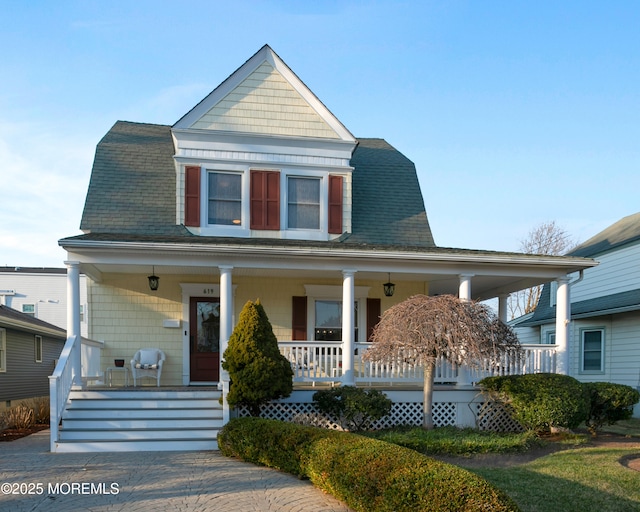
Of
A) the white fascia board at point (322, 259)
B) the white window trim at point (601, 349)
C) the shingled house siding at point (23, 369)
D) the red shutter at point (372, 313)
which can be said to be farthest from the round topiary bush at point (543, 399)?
the shingled house siding at point (23, 369)

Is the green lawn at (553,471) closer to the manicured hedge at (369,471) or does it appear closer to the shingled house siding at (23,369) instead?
the manicured hedge at (369,471)

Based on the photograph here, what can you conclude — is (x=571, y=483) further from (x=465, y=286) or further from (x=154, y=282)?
(x=154, y=282)

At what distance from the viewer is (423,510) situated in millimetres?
4773

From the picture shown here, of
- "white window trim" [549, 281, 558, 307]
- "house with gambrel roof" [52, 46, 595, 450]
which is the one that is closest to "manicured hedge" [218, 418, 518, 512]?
"house with gambrel roof" [52, 46, 595, 450]

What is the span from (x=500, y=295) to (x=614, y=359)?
4699mm

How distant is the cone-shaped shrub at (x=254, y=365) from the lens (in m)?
8.95

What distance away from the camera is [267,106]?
41.6 feet

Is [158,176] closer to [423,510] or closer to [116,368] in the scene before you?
[116,368]

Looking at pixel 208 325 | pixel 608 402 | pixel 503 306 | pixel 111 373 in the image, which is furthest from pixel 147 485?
pixel 503 306

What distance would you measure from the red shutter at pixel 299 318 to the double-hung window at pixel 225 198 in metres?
2.30

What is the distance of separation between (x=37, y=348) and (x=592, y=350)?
18.0 m

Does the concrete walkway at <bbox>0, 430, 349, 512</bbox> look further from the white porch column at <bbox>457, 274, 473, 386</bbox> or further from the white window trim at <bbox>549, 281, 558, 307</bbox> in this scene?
the white window trim at <bbox>549, 281, 558, 307</bbox>

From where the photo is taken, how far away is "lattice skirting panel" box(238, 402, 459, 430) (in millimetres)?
9875

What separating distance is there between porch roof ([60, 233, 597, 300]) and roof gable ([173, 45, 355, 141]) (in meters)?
3.23
